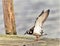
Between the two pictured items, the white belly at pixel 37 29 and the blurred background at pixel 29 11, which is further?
the blurred background at pixel 29 11

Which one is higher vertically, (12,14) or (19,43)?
(12,14)

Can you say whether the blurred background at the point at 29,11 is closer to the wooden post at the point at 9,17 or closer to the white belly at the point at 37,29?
the wooden post at the point at 9,17

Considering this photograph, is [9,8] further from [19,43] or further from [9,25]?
[19,43]

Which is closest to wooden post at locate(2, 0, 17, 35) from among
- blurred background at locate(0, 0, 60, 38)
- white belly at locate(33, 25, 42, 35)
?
blurred background at locate(0, 0, 60, 38)

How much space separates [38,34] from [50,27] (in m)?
0.98

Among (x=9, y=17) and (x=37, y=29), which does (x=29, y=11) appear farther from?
(x=37, y=29)

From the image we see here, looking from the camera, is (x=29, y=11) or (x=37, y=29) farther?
(x=29, y=11)

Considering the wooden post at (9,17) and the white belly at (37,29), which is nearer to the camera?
the white belly at (37,29)

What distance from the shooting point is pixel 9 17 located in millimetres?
2859

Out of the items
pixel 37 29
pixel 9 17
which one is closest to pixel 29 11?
Answer: pixel 9 17

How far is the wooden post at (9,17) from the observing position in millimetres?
2803

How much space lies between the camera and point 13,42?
6.57 ft

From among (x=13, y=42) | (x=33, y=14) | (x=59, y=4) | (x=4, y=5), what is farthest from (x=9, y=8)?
(x=13, y=42)

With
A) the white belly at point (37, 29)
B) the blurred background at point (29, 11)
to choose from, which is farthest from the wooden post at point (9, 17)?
the white belly at point (37, 29)
